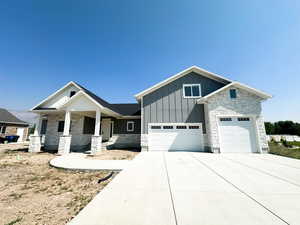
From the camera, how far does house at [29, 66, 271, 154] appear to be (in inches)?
354

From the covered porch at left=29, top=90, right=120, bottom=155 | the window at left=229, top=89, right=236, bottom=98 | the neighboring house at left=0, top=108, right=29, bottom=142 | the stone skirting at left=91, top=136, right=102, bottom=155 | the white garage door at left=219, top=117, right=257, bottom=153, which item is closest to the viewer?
the stone skirting at left=91, top=136, right=102, bottom=155

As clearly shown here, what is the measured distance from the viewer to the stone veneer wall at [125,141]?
12.3m

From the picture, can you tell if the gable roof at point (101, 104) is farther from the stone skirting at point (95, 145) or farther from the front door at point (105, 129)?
the stone skirting at point (95, 145)

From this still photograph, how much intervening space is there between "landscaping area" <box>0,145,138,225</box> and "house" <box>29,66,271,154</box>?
158 inches

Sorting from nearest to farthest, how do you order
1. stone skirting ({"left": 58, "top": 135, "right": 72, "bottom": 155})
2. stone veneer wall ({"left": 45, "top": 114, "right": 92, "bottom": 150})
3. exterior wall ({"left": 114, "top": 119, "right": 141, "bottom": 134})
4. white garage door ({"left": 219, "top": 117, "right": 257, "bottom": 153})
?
white garage door ({"left": 219, "top": 117, "right": 257, "bottom": 153})
stone skirting ({"left": 58, "top": 135, "right": 72, "bottom": 155})
stone veneer wall ({"left": 45, "top": 114, "right": 92, "bottom": 150})
exterior wall ({"left": 114, "top": 119, "right": 141, "bottom": 134})

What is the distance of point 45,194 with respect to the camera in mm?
3371

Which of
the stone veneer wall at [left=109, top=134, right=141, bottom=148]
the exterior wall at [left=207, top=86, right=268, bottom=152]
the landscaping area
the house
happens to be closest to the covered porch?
the house

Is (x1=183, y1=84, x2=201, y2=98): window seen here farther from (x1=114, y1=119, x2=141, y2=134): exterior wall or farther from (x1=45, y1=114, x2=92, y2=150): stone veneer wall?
(x1=45, y1=114, x2=92, y2=150): stone veneer wall

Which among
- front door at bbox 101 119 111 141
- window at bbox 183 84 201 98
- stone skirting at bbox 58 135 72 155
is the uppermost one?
window at bbox 183 84 201 98

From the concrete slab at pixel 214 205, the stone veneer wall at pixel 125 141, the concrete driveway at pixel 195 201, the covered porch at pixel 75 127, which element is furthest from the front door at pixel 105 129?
the concrete slab at pixel 214 205

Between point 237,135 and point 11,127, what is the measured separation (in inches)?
1091

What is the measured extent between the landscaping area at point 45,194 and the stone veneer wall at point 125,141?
6958 millimetres

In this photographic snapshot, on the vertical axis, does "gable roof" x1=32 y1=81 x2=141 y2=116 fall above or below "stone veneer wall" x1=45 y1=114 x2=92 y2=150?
above

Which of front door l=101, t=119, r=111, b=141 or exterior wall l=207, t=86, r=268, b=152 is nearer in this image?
exterior wall l=207, t=86, r=268, b=152
